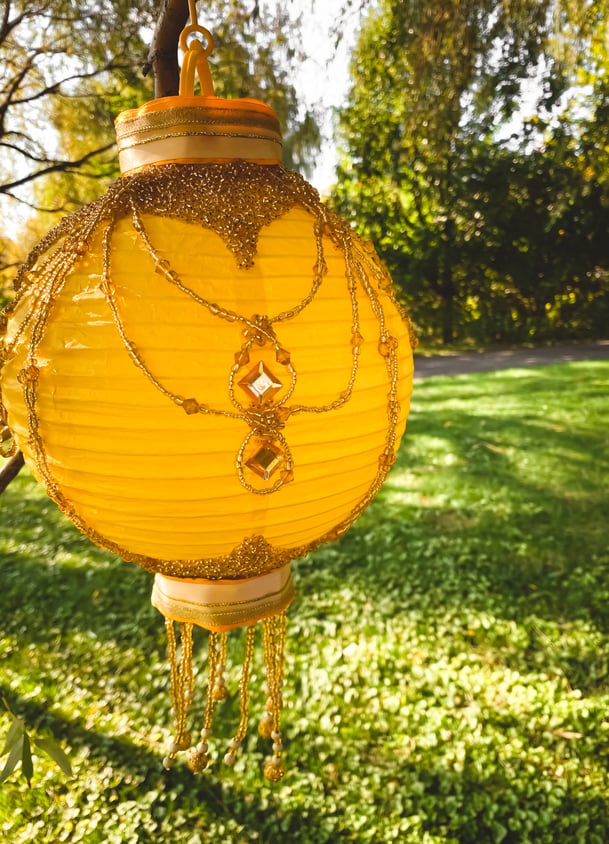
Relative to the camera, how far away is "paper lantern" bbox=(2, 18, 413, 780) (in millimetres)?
780

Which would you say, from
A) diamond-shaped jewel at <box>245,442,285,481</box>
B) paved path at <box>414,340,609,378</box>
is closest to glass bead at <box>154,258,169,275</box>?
diamond-shaped jewel at <box>245,442,285,481</box>

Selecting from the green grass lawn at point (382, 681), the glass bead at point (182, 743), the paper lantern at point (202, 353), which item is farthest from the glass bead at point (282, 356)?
the green grass lawn at point (382, 681)

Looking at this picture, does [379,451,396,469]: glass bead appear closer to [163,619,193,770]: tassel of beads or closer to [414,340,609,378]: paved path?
[163,619,193,770]: tassel of beads

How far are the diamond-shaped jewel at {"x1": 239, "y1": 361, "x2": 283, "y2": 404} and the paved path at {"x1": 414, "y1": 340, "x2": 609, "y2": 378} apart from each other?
8.84 metres

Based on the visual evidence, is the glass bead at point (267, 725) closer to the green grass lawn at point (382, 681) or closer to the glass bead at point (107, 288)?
the glass bead at point (107, 288)

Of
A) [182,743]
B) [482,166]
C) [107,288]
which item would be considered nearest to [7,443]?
[107,288]

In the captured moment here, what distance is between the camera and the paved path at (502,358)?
10.1m

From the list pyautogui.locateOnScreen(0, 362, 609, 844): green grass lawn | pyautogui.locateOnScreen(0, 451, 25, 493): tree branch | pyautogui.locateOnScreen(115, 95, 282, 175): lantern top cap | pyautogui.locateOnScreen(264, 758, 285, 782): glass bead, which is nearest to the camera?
pyautogui.locateOnScreen(115, 95, 282, 175): lantern top cap

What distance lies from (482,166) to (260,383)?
1012cm

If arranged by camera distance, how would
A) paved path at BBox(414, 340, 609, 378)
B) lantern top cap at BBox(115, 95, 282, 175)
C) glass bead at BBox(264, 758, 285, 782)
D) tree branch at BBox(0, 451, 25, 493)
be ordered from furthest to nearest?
paved path at BBox(414, 340, 609, 378), tree branch at BBox(0, 451, 25, 493), glass bead at BBox(264, 758, 285, 782), lantern top cap at BBox(115, 95, 282, 175)

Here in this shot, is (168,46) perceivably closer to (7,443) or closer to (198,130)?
(198,130)

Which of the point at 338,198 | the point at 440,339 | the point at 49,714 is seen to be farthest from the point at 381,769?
the point at 440,339

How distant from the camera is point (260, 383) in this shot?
0.77 m

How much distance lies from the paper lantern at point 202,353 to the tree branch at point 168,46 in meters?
0.33
